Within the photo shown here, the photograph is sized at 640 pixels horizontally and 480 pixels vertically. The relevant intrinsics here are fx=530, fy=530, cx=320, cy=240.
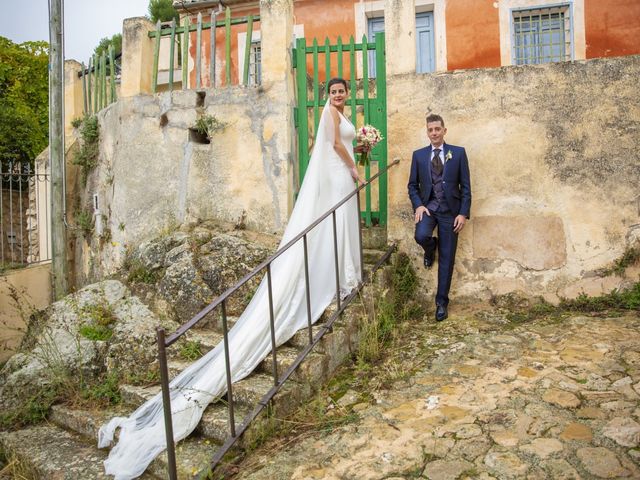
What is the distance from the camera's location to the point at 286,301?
14.1ft

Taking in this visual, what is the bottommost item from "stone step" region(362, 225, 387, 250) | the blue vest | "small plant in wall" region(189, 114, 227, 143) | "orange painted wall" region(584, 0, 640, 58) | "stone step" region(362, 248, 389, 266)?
"stone step" region(362, 248, 389, 266)

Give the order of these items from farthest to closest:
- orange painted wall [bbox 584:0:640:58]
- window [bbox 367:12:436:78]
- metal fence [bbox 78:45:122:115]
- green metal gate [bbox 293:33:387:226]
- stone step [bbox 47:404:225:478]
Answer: window [bbox 367:12:436:78] < orange painted wall [bbox 584:0:640:58] < metal fence [bbox 78:45:122:115] < green metal gate [bbox 293:33:387:226] < stone step [bbox 47:404:225:478]

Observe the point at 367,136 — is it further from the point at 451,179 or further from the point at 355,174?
the point at 451,179

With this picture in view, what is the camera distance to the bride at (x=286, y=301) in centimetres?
346

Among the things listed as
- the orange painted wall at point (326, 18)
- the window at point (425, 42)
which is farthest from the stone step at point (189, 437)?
the orange painted wall at point (326, 18)

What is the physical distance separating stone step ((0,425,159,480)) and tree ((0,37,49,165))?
1074cm

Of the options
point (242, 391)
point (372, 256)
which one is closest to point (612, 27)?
point (372, 256)

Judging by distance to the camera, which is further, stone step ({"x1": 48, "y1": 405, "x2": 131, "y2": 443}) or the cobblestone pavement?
stone step ({"x1": 48, "y1": 405, "x2": 131, "y2": 443})

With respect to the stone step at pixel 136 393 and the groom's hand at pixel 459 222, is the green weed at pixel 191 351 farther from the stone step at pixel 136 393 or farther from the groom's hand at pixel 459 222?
the groom's hand at pixel 459 222

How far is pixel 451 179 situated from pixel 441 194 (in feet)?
0.54

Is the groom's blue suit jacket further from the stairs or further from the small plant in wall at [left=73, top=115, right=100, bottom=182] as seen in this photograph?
the small plant in wall at [left=73, top=115, right=100, bottom=182]

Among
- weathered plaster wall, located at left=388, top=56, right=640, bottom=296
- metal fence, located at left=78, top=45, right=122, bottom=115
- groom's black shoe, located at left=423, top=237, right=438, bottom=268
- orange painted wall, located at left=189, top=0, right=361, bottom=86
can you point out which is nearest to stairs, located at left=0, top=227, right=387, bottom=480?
groom's black shoe, located at left=423, top=237, right=438, bottom=268

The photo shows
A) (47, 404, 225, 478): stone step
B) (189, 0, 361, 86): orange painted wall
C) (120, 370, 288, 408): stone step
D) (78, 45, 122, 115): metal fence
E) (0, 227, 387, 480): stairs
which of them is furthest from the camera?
(189, 0, 361, 86): orange painted wall

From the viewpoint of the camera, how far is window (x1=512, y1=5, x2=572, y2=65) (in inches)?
431
